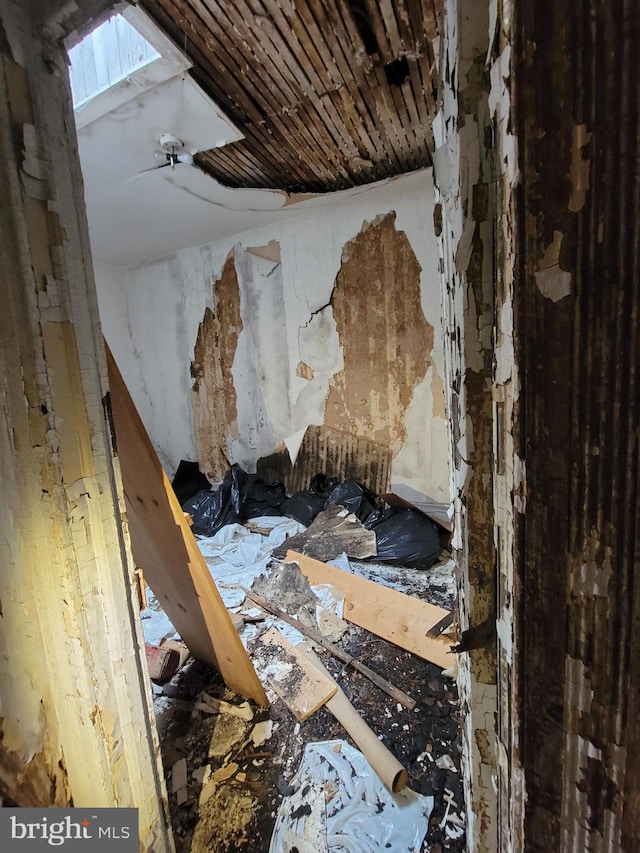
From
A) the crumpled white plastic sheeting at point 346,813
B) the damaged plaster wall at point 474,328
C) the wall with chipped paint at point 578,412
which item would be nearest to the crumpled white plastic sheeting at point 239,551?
the crumpled white plastic sheeting at point 346,813

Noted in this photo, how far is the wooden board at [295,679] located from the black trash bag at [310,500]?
1173mm

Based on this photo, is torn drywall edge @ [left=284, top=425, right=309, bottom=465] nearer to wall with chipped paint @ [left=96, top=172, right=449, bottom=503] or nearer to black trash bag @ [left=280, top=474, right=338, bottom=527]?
wall with chipped paint @ [left=96, top=172, right=449, bottom=503]

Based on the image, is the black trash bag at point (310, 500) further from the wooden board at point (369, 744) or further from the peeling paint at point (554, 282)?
the peeling paint at point (554, 282)

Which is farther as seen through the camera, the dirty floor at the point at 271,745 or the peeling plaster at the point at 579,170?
the dirty floor at the point at 271,745

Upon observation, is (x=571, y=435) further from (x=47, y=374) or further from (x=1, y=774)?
(x=1, y=774)

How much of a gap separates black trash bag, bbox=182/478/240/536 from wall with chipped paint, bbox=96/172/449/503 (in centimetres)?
45

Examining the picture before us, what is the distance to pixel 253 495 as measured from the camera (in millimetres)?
3293

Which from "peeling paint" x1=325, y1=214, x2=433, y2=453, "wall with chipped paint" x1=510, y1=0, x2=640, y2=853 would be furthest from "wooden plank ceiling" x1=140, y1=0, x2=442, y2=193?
"wall with chipped paint" x1=510, y1=0, x2=640, y2=853

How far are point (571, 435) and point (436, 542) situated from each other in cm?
233

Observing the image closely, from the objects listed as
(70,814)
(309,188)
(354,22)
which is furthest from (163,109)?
(70,814)

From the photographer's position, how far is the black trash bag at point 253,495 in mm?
3205

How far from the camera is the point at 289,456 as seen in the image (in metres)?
3.35

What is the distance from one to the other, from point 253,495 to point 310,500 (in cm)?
52

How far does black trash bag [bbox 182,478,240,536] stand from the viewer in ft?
10.0
